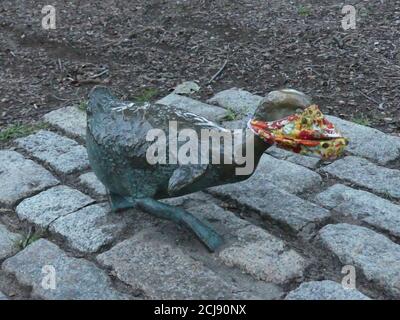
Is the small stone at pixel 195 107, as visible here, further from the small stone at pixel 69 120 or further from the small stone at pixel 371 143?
the small stone at pixel 371 143

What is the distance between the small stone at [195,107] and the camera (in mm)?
3782

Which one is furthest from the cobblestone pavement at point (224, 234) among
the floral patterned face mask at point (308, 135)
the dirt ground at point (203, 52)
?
the dirt ground at point (203, 52)

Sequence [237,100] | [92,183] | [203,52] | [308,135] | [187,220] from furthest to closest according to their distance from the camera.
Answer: [203,52] < [237,100] < [92,183] < [187,220] < [308,135]

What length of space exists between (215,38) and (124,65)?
76cm

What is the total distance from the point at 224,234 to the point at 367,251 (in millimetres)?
593

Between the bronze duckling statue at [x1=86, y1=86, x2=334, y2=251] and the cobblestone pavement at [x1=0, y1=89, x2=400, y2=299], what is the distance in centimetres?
14

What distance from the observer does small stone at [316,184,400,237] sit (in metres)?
2.76

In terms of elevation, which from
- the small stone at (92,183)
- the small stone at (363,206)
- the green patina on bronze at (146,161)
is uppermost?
the green patina on bronze at (146,161)

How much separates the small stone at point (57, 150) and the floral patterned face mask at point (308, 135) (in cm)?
135

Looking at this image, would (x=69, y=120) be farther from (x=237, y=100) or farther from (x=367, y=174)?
(x=367, y=174)

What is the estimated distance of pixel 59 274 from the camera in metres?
2.54

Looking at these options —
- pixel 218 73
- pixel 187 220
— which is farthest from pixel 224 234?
pixel 218 73

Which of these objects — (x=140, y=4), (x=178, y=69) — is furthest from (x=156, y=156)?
(x=140, y=4)
